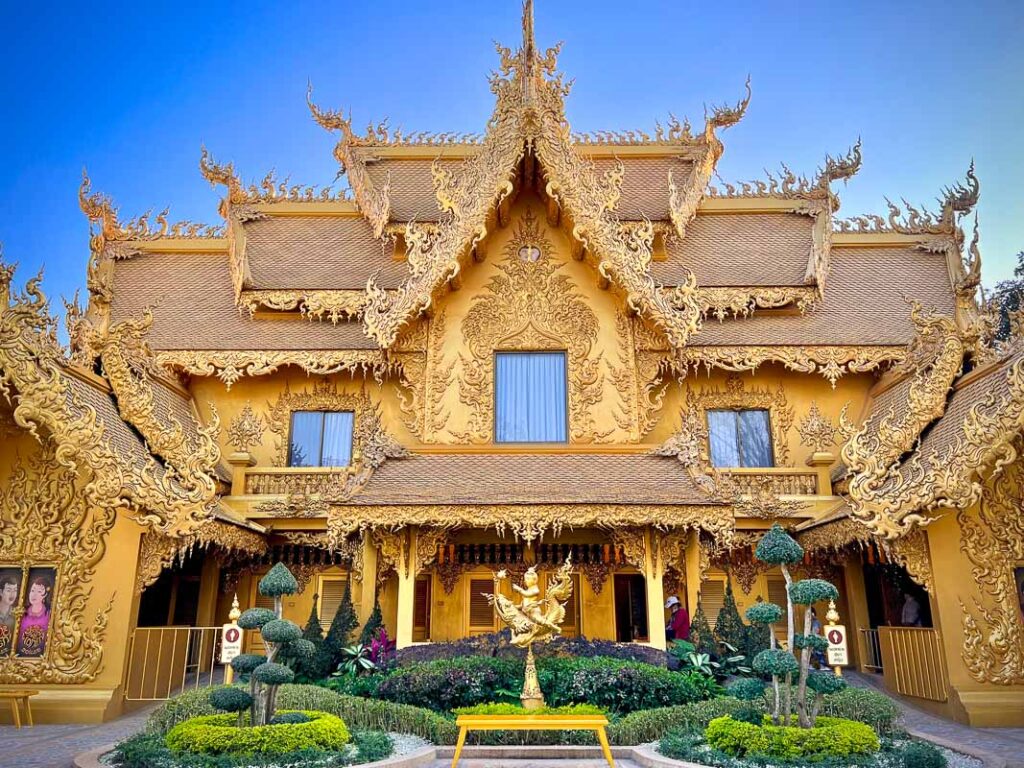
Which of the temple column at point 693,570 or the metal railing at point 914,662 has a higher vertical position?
the temple column at point 693,570

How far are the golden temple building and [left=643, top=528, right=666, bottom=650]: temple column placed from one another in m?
0.06

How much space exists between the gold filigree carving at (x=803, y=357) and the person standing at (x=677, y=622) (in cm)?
379

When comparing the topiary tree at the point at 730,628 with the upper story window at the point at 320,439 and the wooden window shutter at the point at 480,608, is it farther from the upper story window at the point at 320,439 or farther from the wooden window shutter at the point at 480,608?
the upper story window at the point at 320,439

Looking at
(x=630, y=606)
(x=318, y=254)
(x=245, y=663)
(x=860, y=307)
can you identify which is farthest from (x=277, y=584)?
(x=860, y=307)

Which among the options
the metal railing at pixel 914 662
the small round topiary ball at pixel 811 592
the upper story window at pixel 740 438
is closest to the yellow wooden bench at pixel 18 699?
the small round topiary ball at pixel 811 592

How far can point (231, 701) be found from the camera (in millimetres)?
6418

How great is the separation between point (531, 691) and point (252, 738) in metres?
3.25

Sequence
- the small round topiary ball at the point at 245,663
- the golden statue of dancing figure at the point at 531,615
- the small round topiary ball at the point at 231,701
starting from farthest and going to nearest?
1. the golden statue of dancing figure at the point at 531,615
2. the small round topiary ball at the point at 245,663
3. the small round topiary ball at the point at 231,701

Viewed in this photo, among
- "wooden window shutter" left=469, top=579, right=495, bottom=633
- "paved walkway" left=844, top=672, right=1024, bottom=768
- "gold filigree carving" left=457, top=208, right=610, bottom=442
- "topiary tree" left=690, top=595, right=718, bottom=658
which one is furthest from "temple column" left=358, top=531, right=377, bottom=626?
"paved walkway" left=844, top=672, right=1024, bottom=768

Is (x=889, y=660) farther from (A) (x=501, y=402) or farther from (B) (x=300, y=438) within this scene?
(B) (x=300, y=438)

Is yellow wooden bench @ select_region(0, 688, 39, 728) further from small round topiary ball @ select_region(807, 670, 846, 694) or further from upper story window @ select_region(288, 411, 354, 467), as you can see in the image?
small round topiary ball @ select_region(807, 670, 846, 694)

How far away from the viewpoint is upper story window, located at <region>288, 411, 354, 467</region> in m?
13.4

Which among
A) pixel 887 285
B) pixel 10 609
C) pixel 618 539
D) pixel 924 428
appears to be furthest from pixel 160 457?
pixel 887 285

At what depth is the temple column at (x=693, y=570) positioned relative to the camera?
1084cm
